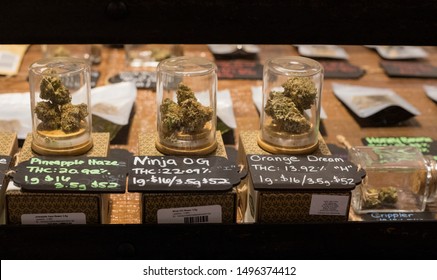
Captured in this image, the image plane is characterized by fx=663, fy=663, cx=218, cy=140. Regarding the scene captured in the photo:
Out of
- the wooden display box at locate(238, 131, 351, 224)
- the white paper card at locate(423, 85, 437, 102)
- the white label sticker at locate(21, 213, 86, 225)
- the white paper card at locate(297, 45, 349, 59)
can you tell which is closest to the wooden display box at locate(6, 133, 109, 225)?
the white label sticker at locate(21, 213, 86, 225)

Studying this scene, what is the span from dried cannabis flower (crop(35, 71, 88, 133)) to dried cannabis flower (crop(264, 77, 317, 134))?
0.42m

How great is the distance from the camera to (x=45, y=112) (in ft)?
4.54

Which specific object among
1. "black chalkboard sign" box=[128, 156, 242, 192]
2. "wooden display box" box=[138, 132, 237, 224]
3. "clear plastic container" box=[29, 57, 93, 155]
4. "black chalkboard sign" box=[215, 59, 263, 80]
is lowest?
"black chalkboard sign" box=[215, 59, 263, 80]

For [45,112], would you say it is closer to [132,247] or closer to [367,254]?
[132,247]

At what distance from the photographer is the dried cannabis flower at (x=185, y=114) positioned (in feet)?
4.55

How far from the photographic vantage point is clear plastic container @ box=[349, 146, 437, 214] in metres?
1.45

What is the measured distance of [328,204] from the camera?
1.33 m

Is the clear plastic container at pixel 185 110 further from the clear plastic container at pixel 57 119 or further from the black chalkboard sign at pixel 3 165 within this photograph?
the black chalkboard sign at pixel 3 165

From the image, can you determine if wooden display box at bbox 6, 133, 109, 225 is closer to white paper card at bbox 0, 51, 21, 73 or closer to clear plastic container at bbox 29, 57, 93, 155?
clear plastic container at bbox 29, 57, 93, 155

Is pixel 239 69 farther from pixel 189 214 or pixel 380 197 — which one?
pixel 189 214

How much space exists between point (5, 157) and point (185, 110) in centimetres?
38

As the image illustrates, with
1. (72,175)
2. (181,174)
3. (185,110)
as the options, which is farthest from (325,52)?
(72,175)

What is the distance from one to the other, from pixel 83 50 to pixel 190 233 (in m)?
1.42

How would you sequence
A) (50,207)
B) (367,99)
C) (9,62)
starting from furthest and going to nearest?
(9,62) → (367,99) → (50,207)
